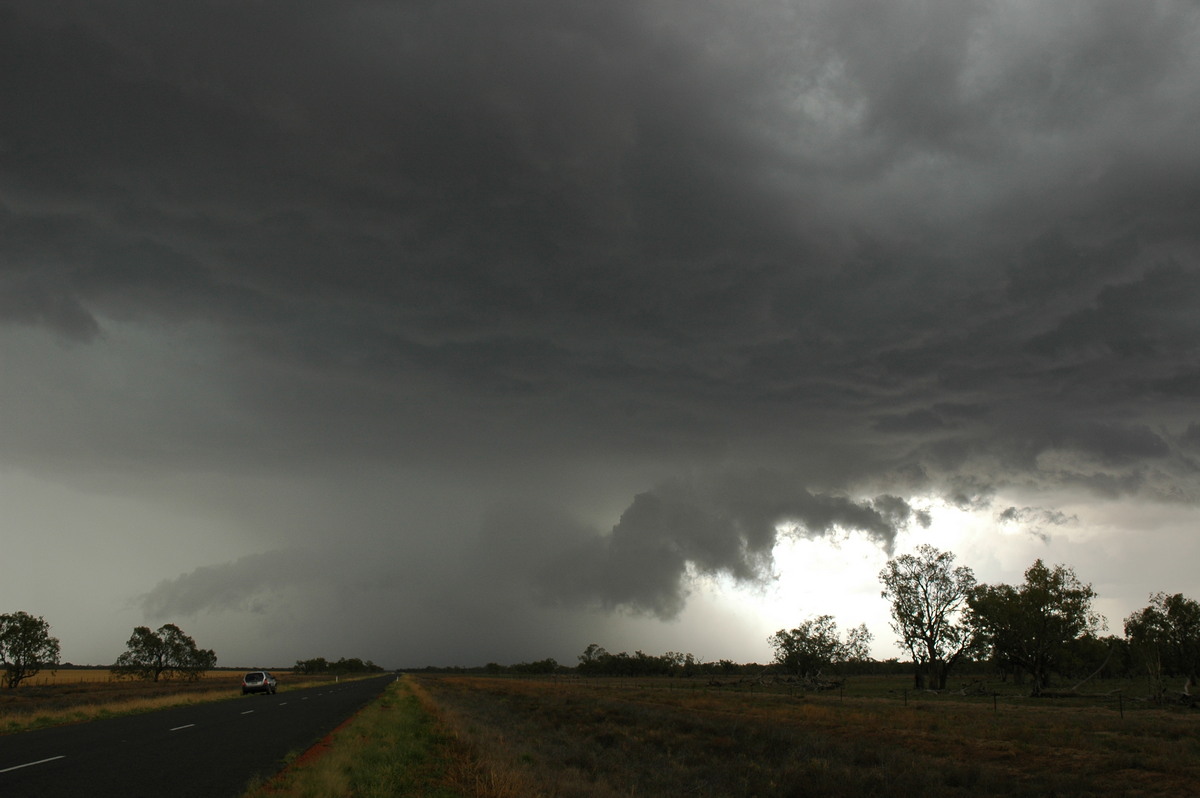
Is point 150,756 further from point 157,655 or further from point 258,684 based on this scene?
point 157,655

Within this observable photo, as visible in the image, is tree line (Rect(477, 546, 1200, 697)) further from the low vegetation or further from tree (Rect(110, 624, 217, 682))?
tree (Rect(110, 624, 217, 682))

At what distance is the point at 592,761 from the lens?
25344 millimetres

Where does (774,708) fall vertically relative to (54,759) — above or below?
below

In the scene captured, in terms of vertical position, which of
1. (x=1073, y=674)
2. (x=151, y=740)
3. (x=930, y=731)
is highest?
(x=151, y=740)

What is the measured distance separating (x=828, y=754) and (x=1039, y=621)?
2427 inches

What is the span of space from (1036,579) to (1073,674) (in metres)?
37.7

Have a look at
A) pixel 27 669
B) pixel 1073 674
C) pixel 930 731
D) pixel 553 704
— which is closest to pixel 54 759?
pixel 930 731

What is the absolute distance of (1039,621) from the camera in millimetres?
75188

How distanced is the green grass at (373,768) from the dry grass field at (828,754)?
87cm

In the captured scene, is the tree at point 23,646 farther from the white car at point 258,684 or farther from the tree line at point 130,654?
the white car at point 258,684

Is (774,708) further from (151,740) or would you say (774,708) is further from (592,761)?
(151,740)

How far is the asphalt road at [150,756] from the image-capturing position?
12.6 metres

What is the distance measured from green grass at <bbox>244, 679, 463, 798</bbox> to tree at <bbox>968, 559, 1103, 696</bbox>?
240 ft

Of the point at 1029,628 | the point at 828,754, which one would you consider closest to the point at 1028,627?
the point at 1029,628
